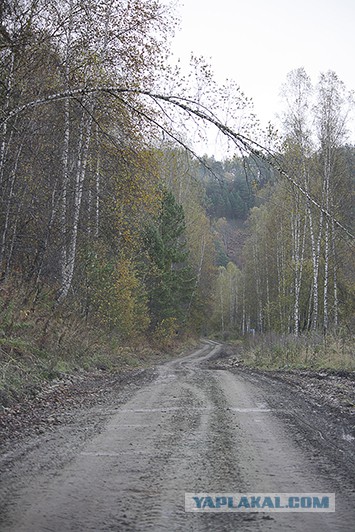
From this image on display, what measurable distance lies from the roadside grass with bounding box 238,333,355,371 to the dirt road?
25.1ft

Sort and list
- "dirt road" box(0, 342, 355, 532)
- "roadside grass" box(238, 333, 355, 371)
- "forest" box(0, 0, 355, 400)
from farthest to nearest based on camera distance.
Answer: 1. "roadside grass" box(238, 333, 355, 371)
2. "forest" box(0, 0, 355, 400)
3. "dirt road" box(0, 342, 355, 532)

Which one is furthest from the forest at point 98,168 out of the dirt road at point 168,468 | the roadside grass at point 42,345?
the dirt road at point 168,468

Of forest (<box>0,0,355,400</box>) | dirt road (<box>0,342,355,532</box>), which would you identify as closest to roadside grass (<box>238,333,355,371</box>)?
forest (<box>0,0,355,400</box>)

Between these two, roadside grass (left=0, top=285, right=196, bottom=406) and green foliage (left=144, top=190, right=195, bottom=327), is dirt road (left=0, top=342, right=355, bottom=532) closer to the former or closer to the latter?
roadside grass (left=0, top=285, right=196, bottom=406)

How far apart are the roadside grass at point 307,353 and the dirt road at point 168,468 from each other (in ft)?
25.1

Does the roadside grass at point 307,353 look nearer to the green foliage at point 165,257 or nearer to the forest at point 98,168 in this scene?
the forest at point 98,168

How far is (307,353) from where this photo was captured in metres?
16.0

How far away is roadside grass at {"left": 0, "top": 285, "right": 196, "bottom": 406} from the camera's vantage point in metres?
7.60

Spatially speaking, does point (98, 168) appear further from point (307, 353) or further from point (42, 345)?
point (307, 353)

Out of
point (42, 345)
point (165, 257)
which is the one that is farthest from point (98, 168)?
point (165, 257)

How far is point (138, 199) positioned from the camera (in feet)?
32.6

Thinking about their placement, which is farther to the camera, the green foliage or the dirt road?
the green foliage

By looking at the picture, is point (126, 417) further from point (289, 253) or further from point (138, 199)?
point (289, 253)

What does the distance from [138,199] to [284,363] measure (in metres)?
9.48
